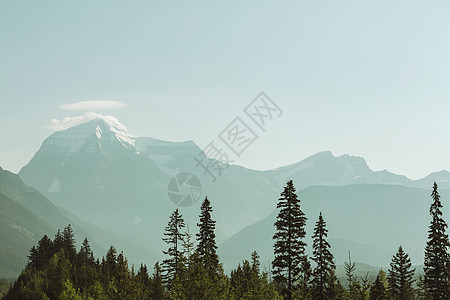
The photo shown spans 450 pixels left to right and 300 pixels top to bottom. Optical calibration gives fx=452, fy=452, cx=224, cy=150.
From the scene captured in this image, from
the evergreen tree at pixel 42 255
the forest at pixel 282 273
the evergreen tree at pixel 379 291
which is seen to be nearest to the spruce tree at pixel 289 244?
the forest at pixel 282 273

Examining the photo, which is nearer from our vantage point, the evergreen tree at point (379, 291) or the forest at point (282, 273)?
the forest at point (282, 273)

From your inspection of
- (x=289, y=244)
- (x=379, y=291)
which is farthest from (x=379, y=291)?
(x=289, y=244)

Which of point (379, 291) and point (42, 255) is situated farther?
point (42, 255)

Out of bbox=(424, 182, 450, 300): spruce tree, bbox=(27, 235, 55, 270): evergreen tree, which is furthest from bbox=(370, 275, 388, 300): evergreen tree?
bbox=(27, 235, 55, 270): evergreen tree

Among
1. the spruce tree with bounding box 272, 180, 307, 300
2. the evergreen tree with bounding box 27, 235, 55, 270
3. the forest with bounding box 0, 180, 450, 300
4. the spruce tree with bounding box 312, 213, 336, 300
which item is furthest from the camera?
the evergreen tree with bounding box 27, 235, 55, 270

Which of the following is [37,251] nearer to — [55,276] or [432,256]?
[55,276]

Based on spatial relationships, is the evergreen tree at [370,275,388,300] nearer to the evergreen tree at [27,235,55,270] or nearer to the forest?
the forest

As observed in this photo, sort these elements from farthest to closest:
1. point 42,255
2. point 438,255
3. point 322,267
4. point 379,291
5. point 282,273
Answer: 1. point 42,255
2. point 438,255
3. point 282,273
4. point 379,291
5. point 322,267

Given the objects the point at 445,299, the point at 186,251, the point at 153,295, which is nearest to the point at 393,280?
the point at 445,299

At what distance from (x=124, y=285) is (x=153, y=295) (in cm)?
3227

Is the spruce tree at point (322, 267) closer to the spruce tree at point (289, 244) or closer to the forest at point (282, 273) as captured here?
the forest at point (282, 273)

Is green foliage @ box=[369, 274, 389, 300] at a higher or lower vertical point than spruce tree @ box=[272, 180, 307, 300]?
lower

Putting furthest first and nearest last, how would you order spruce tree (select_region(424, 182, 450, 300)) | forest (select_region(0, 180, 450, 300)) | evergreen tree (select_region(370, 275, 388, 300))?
spruce tree (select_region(424, 182, 450, 300)) < evergreen tree (select_region(370, 275, 388, 300)) < forest (select_region(0, 180, 450, 300))

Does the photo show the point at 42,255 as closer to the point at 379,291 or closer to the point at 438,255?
the point at 379,291
